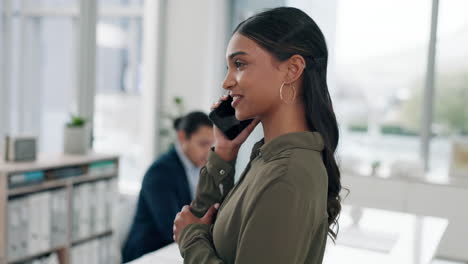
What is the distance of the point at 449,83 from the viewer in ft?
15.2

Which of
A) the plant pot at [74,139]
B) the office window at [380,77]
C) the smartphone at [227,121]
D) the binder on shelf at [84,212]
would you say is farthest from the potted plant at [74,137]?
the smartphone at [227,121]

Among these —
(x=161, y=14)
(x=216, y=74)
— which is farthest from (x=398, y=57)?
(x=161, y=14)

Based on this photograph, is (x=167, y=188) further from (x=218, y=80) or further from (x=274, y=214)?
(x=218, y=80)

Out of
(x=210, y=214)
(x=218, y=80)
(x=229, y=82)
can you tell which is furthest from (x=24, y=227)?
(x=218, y=80)

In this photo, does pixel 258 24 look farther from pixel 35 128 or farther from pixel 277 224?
pixel 35 128

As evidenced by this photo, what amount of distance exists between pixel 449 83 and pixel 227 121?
377cm

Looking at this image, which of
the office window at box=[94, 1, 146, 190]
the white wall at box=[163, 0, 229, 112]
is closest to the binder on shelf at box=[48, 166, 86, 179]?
the office window at box=[94, 1, 146, 190]

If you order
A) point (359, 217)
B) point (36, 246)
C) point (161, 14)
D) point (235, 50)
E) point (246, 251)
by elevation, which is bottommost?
point (36, 246)

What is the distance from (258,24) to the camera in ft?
3.59

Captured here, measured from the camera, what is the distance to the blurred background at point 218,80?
412 cm

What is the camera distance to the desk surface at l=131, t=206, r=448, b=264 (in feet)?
6.58

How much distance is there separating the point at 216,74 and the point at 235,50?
12.7 ft

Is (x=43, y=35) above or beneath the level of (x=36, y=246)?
above

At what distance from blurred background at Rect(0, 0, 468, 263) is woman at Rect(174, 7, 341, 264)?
256 cm
